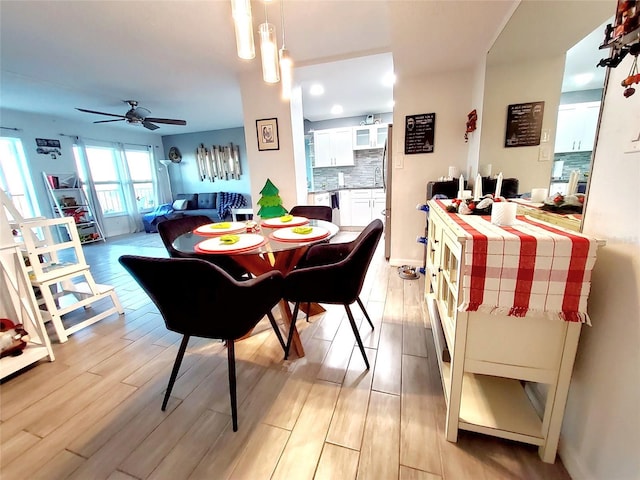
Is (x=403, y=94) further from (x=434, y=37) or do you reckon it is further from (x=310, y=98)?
(x=310, y=98)

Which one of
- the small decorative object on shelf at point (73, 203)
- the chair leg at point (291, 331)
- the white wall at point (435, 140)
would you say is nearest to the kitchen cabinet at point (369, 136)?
the white wall at point (435, 140)

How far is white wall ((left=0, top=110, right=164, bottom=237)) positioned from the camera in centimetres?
441

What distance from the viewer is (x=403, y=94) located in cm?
275

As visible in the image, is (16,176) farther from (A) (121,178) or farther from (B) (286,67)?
(B) (286,67)

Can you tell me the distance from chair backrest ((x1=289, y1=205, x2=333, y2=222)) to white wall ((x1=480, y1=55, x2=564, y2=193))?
1346 millimetres

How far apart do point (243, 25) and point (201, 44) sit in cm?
164

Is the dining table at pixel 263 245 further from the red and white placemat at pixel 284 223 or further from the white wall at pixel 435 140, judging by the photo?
the white wall at pixel 435 140

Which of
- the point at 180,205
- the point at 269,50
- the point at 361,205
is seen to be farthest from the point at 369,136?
the point at 180,205

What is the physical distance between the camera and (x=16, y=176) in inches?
177

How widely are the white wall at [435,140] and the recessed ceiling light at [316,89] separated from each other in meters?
1.30

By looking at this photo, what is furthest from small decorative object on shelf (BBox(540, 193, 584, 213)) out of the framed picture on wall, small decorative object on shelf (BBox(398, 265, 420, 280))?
the framed picture on wall

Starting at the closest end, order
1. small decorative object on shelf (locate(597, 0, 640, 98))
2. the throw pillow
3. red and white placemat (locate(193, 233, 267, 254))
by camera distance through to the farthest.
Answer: small decorative object on shelf (locate(597, 0, 640, 98))
red and white placemat (locate(193, 233, 267, 254))
the throw pillow

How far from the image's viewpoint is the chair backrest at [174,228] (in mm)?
1841

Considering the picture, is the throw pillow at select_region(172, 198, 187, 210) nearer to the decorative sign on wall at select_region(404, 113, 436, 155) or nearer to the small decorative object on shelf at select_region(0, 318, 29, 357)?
the small decorative object on shelf at select_region(0, 318, 29, 357)
